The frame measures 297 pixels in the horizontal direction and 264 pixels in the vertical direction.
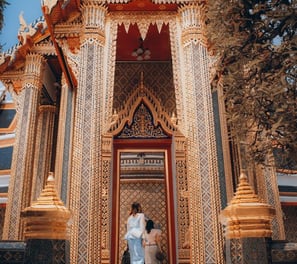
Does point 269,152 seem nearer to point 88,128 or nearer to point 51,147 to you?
point 88,128

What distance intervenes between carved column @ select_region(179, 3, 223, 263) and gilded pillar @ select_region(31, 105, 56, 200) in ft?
12.6

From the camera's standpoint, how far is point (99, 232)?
5.03m

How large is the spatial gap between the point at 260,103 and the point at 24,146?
518 cm

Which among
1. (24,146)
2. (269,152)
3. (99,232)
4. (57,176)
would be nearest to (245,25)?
(269,152)

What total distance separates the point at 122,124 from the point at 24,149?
7.07ft

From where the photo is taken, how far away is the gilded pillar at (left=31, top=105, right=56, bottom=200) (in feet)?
26.8

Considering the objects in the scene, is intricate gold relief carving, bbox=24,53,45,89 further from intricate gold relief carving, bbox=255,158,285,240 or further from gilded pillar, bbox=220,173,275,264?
gilded pillar, bbox=220,173,275,264

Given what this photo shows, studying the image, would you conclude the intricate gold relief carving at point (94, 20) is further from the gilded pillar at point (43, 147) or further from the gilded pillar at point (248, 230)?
the gilded pillar at point (248, 230)

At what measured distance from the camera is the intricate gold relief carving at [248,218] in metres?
2.87

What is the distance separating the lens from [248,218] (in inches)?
114

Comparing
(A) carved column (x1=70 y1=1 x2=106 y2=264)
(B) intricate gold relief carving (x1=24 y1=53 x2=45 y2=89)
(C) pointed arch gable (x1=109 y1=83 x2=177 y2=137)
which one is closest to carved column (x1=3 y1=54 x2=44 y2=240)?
(B) intricate gold relief carving (x1=24 y1=53 x2=45 y2=89)

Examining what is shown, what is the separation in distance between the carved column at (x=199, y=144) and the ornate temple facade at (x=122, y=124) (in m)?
0.01

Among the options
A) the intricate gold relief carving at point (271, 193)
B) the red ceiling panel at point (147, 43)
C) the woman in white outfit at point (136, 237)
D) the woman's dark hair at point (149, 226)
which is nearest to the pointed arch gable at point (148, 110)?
the red ceiling panel at point (147, 43)

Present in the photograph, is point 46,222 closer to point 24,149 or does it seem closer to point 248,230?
point 248,230
